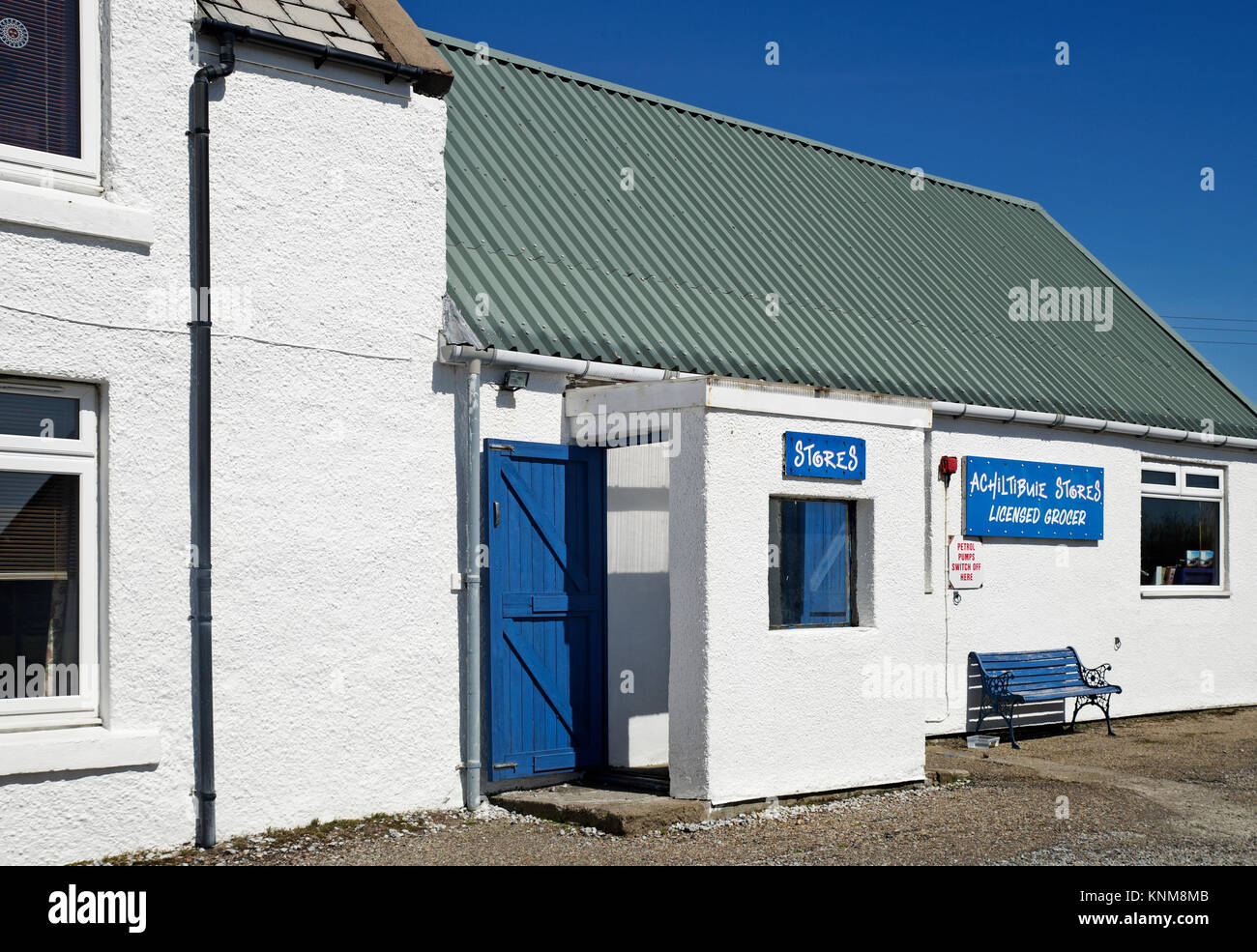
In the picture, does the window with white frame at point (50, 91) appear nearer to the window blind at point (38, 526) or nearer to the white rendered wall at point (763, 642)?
the window blind at point (38, 526)

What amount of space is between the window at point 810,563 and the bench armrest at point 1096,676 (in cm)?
447

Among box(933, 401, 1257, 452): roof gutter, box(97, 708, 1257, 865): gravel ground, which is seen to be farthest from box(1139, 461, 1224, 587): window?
box(97, 708, 1257, 865): gravel ground

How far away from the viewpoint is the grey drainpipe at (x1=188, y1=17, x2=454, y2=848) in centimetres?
760

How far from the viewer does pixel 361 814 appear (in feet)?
27.3

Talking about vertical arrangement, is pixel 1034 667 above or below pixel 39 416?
below

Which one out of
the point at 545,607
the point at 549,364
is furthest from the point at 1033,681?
the point at 549,364

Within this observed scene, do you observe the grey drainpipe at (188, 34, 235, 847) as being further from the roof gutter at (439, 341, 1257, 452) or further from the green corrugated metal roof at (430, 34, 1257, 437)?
the green corrugated metal roof at (430, 34, 1257, 437)

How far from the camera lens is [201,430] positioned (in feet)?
25.2

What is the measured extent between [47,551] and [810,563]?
4895 mm

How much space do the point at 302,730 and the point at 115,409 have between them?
2.16m

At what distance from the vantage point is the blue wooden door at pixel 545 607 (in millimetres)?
9047

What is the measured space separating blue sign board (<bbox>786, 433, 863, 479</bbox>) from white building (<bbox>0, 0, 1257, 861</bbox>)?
0.03 metres

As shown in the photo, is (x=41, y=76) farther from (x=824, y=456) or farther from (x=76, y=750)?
(x=824, y=456)

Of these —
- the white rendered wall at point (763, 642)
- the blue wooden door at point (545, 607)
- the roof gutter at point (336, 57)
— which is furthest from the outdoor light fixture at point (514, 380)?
the roof gutter at point (336, 57)
